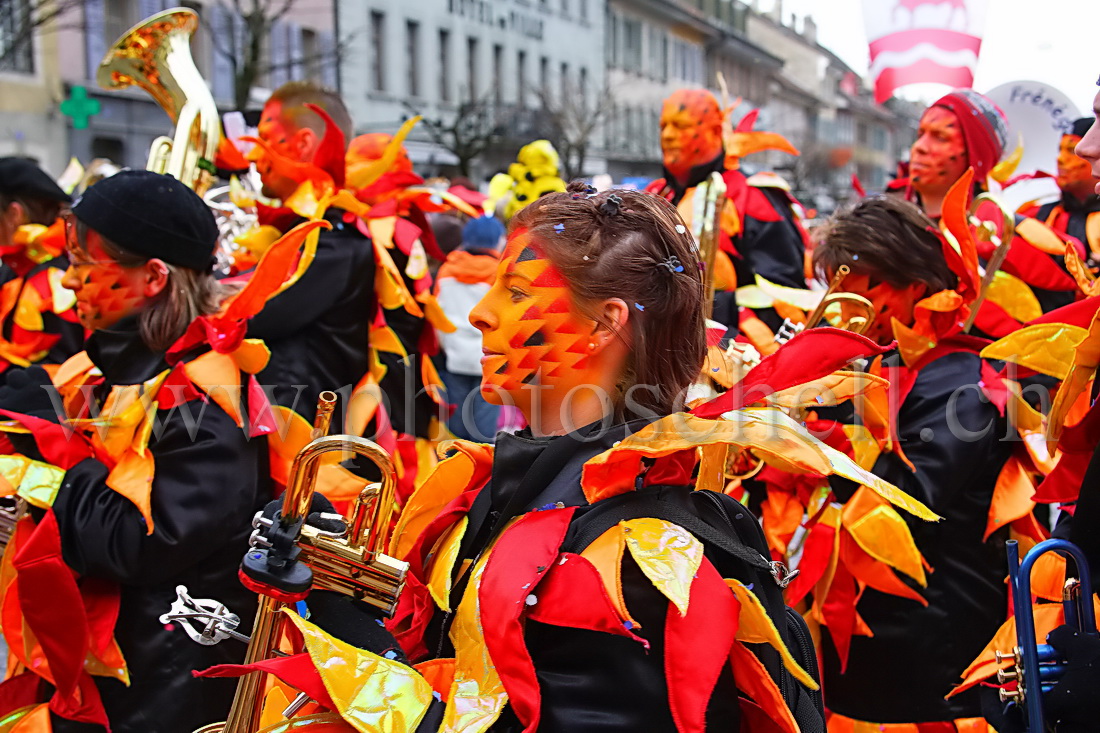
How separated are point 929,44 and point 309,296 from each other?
353 centimetres

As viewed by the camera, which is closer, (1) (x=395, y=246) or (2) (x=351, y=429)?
(2) (x=351, y=429)

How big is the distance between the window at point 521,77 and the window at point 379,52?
426 centimetres

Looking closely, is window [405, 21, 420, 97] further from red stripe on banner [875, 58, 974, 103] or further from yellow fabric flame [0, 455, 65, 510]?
yellow fabric flame [0, 455, 65, 510]

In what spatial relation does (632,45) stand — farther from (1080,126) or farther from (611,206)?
(611,206)

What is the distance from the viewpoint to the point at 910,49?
5.69 meters

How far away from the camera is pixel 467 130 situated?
1036 inches

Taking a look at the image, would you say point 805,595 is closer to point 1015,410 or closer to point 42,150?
point 1015,410

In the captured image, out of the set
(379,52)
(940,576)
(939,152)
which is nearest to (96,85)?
(379,52)

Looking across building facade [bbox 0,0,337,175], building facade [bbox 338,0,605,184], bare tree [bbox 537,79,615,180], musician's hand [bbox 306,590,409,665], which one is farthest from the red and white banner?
bare tree [bbox 537,79,615,180]

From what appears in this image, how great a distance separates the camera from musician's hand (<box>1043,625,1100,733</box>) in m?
1.71

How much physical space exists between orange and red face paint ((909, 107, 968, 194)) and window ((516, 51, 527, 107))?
1096 inches

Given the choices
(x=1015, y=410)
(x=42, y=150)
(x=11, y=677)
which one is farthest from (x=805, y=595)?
(x=42, y=150)

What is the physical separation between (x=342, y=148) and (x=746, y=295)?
189 cm

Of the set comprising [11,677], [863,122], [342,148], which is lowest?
[11,677]
